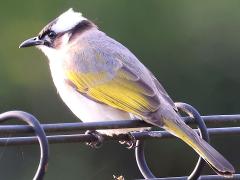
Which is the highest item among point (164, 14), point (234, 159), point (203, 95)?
point (164, 14)

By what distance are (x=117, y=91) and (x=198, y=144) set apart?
90cm

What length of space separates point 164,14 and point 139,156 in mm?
4300

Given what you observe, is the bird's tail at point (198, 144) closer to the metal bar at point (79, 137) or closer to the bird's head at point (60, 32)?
the metal bar at point (79, 137)

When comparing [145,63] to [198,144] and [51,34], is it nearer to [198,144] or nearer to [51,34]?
[51,34]

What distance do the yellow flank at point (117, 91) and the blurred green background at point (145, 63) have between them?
2.56m

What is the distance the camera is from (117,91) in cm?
559

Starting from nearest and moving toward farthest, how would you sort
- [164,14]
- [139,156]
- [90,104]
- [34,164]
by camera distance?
[139,156]
[90,104]
[34,164]
[164,14]

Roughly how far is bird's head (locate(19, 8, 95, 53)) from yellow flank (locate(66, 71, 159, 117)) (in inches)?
23.1

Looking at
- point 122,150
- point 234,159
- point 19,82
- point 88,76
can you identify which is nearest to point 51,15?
point 19,82

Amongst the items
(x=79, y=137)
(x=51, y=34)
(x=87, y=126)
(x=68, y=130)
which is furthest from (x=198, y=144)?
(x=51, y=34)

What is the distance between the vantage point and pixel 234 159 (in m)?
8.62

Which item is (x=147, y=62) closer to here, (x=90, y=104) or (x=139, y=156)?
(x=90, y=104)

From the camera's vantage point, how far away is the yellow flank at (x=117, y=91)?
538 cm

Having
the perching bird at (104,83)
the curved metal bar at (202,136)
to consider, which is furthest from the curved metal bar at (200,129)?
the perching bird at (104,83)
